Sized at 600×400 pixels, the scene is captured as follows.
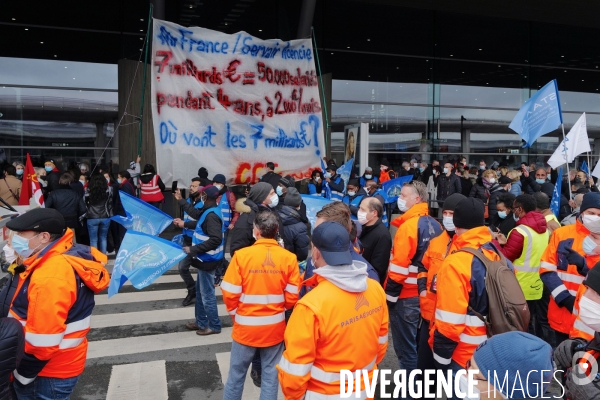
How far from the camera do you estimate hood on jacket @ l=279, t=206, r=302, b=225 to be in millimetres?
5184

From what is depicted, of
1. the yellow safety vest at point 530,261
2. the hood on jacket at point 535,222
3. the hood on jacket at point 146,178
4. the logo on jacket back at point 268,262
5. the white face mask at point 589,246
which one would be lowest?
the yellow safety vest at point 530,261

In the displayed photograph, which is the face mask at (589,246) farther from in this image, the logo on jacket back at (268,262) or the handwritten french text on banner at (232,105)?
the handwritten french text on banner at (232,105)

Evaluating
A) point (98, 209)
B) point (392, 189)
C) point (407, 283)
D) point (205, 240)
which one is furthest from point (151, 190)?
point (407, 283)

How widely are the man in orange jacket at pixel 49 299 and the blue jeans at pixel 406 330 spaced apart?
8.61 feet

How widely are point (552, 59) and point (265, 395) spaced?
72.1ft

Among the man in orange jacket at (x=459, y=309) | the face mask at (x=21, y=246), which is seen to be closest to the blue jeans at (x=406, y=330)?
the man in orange jacket at (x=459, y=309)

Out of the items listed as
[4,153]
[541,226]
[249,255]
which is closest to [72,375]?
[249,255]

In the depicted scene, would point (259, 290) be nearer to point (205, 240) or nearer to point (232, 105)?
point (205, 240)

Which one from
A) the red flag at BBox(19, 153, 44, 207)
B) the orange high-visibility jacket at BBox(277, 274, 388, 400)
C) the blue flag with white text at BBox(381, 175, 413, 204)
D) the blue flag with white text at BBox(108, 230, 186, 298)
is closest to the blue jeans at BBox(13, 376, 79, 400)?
the blue flag with white text at BBox(108, 230, 186, 298)

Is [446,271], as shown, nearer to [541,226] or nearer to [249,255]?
[249,255]

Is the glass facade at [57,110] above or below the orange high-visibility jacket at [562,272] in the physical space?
above

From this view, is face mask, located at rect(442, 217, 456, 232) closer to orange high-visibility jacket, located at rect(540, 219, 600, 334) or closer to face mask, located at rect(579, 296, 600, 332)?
orange high-visibility jacket, located at rect(540, 219, 600, 334)

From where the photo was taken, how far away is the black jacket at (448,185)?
13.2m

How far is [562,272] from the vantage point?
430cm
